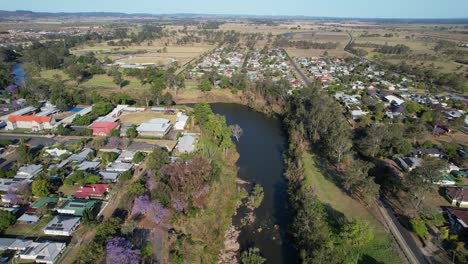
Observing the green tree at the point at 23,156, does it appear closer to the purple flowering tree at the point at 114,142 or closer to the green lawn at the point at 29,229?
the purple flowering tree at the point at 114,142

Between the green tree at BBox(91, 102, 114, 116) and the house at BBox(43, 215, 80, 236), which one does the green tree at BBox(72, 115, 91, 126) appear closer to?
the green tree at BBox(91, 102, 114, 116)

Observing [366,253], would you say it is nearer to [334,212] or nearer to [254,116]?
[334,212]

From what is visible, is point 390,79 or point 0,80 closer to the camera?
point 0,80

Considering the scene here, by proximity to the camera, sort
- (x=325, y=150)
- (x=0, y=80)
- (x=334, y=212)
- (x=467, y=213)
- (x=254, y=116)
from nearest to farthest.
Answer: (x=467, y=213)
(x=334, y=212)
(x=325, y=150)
(x=254, y=116)
(x=0, y=80)

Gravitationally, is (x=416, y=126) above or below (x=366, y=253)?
above

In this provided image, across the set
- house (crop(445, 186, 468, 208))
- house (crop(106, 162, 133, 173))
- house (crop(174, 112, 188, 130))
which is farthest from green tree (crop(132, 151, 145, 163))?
house (crop(445, 186, 468, 208))

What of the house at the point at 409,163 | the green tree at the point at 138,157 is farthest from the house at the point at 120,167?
the house at the point at 409,163

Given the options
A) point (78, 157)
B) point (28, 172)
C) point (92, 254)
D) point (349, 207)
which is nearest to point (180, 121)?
point (78, 157)

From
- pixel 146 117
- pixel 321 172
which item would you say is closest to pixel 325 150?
pixel 321 172
